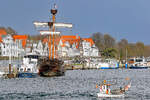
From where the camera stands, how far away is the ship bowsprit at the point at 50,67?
114m

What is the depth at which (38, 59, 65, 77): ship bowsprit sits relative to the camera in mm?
114125

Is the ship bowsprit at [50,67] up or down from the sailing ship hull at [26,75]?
up

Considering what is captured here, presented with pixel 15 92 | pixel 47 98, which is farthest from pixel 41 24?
pixel 47 98

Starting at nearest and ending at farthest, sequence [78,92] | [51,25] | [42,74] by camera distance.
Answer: [78,92], [42,74], [51,25]

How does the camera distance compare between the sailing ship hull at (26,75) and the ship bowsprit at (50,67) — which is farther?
the ship bowsprit at (50,67)

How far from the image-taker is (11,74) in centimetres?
10912

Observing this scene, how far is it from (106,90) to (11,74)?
4762cm

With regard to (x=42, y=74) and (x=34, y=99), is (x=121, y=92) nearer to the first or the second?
(x=34, y=99)

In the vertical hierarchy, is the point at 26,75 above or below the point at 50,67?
below

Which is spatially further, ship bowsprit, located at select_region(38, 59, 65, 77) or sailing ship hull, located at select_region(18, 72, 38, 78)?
ship bowsprit, located at select_region(38, 59, 65, 77)

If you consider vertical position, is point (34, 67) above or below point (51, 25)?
below

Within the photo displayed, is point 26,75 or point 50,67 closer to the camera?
point 26,75

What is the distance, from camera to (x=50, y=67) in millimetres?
114688

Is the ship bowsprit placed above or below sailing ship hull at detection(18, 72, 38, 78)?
above
